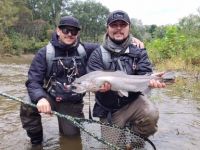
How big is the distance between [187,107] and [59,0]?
271 ft

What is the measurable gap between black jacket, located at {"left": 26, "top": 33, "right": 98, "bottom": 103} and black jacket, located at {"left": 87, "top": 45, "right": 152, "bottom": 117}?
0.47m

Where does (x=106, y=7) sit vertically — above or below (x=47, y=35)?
above

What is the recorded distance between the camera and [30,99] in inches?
215

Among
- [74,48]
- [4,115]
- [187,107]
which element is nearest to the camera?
[74,48]

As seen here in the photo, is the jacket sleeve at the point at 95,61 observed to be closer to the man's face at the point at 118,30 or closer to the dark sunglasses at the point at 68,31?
the man's face at the point at 118,30

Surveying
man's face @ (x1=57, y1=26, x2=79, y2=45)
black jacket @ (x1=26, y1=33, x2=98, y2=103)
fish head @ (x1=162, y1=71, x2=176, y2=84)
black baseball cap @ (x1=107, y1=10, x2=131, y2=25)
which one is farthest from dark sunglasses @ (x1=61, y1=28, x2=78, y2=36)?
fish head @ (x1=162, y1=71, x2=176, y2=84)

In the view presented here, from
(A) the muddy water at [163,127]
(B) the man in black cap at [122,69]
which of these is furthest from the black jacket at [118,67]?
(A) the muddy water at [163,127]

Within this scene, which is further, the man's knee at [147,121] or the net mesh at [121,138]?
the man's knee at [147,121]

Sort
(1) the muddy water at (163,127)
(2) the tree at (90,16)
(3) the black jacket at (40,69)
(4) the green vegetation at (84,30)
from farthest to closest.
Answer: (2) the tree at (90,16) < (4) the green vegetation at (84,30) < (1) the muddy water at (163,127) < (3) the black jacket at (40,69)

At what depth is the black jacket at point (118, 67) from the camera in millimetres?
5395

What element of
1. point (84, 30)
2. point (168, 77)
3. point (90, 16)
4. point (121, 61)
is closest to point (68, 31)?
point (121, 61)

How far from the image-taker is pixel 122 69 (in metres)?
5.36

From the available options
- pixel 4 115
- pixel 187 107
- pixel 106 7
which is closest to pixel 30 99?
pixel 4 115

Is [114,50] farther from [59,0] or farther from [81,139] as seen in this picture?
[59,0]
